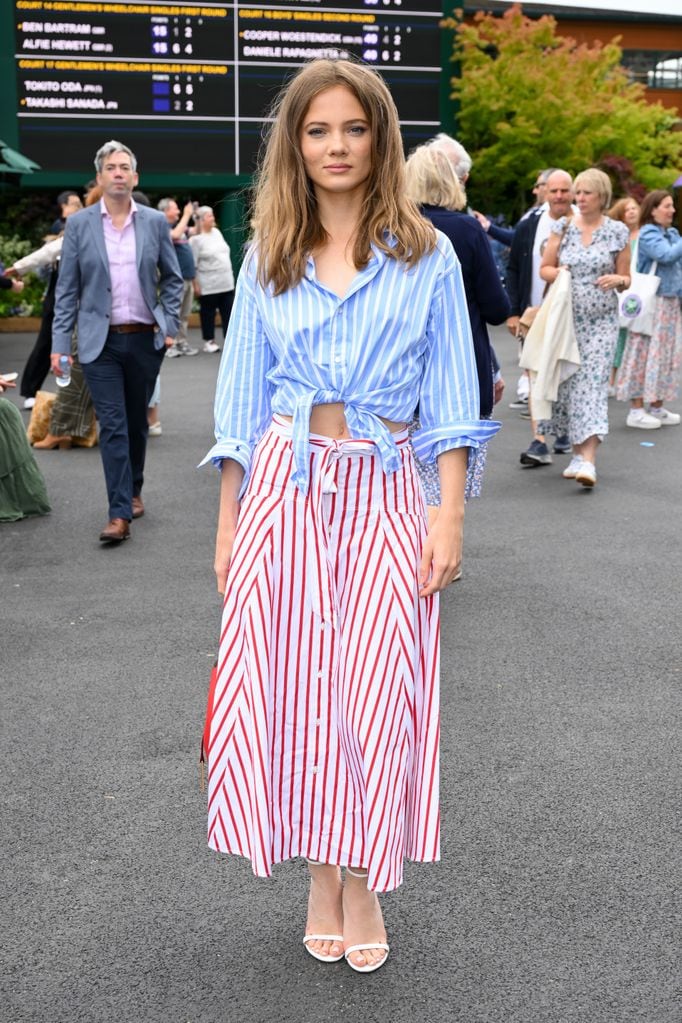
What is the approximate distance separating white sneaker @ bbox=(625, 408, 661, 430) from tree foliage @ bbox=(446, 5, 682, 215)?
14974 mm

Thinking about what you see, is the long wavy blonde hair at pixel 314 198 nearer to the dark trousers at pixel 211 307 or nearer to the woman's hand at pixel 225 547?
the woman's hand at pixel 225 547

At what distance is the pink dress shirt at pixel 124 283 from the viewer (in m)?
7.83

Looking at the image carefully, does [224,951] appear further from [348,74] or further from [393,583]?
[348,74]

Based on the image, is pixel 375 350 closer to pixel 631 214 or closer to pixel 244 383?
pixel 244 383

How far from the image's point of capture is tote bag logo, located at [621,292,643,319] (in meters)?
12.1

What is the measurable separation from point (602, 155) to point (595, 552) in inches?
943

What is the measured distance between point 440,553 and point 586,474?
6.48 meters

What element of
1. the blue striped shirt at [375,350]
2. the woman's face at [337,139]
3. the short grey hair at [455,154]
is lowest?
the blue striped shirt at [375,350]

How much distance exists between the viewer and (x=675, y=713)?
5023 mm

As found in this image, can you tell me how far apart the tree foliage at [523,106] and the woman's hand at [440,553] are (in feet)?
79.2

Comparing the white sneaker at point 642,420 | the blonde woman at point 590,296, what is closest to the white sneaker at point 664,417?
the white sneaker at point 642,420

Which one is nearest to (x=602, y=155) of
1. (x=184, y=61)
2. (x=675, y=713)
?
(x=184, y=61)

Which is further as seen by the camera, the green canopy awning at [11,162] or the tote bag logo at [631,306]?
the green canopy awning at [11,162]

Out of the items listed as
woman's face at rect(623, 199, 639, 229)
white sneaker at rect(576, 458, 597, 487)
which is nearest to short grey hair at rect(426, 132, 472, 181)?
white sneaker at rect(576, 458, 597, 487)
